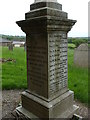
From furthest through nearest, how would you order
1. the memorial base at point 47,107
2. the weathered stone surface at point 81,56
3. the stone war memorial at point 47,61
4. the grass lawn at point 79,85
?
the weathered stone surface at point 81,56 < the grass lawn at point 79,85 < the memorial base at point 47,107 < the stone war memorial at point 47,61

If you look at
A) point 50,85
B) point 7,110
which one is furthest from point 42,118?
point 7,110

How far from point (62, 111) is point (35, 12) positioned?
248 cm

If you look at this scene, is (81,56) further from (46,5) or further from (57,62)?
(46,5)

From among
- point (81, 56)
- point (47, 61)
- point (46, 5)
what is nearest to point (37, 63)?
point (47, 61)

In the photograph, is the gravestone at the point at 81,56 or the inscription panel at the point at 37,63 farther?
the gravestone at the point at 81,56

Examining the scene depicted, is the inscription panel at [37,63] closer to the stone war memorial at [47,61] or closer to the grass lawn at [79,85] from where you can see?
the stone war memorial at [47,61]

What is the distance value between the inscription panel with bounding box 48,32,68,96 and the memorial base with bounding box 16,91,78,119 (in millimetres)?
238

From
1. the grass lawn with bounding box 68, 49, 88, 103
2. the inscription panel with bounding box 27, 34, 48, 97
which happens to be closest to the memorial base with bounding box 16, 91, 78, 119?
the inscription panel with bounding box 27, 34, 48, 97

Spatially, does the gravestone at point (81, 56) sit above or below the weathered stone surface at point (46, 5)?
below

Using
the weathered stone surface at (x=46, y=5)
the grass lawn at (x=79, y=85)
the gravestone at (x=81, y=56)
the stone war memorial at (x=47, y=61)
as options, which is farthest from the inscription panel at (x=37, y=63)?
the gravestone at (x=81, y=56)

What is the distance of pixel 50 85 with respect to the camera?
3201 millimetres

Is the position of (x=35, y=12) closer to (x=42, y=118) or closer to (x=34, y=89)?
(x=34, y=89)

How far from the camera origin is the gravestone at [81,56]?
8438 millimetres

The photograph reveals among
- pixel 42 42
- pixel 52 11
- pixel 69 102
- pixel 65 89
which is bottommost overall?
pixel 69 102
